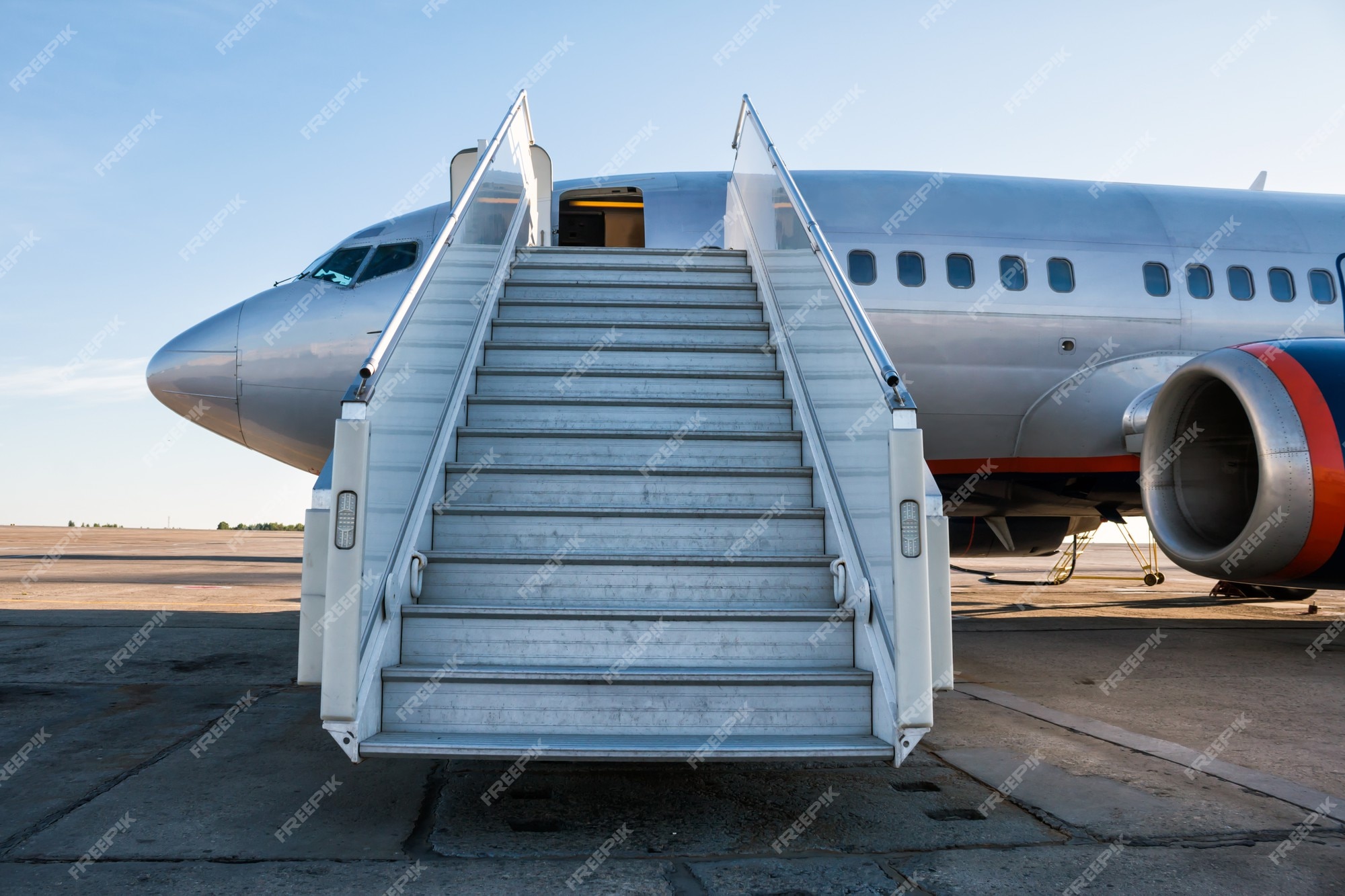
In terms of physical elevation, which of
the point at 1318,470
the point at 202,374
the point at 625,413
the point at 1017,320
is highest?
the point at 1017,320

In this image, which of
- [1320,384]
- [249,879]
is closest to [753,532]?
[249,879]

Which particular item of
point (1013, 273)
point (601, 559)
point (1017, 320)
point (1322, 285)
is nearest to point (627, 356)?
point (601, 559)

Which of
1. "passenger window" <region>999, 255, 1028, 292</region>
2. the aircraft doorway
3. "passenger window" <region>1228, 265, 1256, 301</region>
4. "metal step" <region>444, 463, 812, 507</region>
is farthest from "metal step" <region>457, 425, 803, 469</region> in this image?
"passenger window" <region>1228, 265, 1256, 301</region>

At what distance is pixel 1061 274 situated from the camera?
7.24m

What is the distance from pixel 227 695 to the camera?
4.79 meters

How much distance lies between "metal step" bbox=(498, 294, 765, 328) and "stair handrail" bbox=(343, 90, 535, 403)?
774 mm

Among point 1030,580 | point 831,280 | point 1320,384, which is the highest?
point 831,280

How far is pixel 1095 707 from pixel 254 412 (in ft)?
18.4

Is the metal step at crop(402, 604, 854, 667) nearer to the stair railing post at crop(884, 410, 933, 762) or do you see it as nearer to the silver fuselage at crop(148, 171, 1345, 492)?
the stair railing post at crop(884, 410, 933, 762)

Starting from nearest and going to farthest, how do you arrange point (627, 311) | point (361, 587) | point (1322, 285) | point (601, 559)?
1. point (361, 587)
2. point (601, 559)
3. point (627, 311)
4. point (1322, 285)

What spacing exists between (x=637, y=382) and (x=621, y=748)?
2.39 m

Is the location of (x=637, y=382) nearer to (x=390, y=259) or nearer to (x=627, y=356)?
(x=627, y=356)

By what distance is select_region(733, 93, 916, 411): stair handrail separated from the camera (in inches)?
112

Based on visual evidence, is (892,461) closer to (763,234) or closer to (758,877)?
(758,877)
